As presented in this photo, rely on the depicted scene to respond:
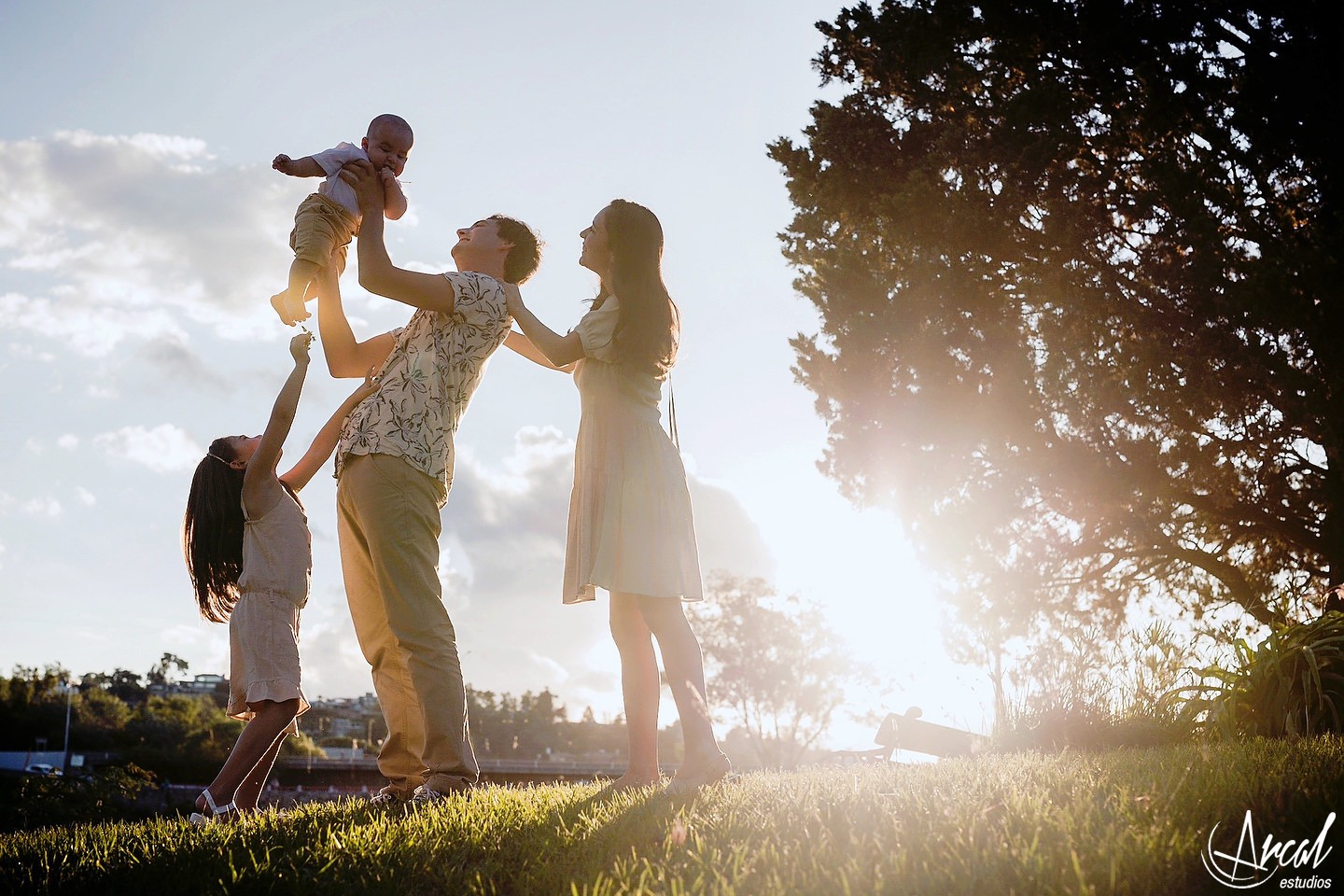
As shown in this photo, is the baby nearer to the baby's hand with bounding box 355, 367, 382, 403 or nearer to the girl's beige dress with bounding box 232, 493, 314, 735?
the baby's hand with bounding box 355, 367, 382, 403

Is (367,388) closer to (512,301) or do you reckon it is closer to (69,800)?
(512,301)

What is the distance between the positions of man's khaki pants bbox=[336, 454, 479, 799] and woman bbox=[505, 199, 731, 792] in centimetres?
60

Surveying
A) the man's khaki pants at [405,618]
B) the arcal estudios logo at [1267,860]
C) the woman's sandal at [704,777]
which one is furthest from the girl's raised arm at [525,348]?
the arcal estudios logo at [1267,860]

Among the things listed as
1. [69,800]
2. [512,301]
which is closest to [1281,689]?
[512,301]

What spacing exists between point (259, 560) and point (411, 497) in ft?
3.68

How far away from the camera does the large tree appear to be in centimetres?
1085

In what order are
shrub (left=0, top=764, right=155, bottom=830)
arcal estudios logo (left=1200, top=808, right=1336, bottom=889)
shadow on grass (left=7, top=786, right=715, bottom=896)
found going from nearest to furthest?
1. arcal estudios logo (left=1200, top=808, right=1336, bottom=889)
2. shadow on grass (left=7, top=786, right=715, bottom=896)
3. shrub (left=0, top=764, right=155, bottom=830)

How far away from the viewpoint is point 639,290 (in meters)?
4.18

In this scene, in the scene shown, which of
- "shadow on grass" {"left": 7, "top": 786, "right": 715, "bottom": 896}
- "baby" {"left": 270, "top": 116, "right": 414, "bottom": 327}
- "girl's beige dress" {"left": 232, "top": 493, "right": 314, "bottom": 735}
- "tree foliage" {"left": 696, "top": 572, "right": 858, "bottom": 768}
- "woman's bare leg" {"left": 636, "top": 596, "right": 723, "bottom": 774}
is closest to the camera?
"shadow on grass" {"left": 7, "top": 786, "right": 715, "bottom": 896}

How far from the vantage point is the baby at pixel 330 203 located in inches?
158

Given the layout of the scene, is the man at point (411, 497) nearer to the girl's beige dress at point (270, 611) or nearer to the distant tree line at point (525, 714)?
the girl's beige dress at point (270, 611)

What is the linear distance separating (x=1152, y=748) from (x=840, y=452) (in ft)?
31.0

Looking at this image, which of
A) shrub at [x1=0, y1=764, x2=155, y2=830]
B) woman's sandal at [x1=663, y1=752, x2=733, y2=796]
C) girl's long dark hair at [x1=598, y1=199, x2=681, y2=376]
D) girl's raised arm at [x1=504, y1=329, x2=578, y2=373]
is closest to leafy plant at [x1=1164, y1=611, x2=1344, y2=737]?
woman's sandal at [x1=663, y1=752, x2=733, y2=796]

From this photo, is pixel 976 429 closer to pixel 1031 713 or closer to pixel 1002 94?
pixel 1002 94
